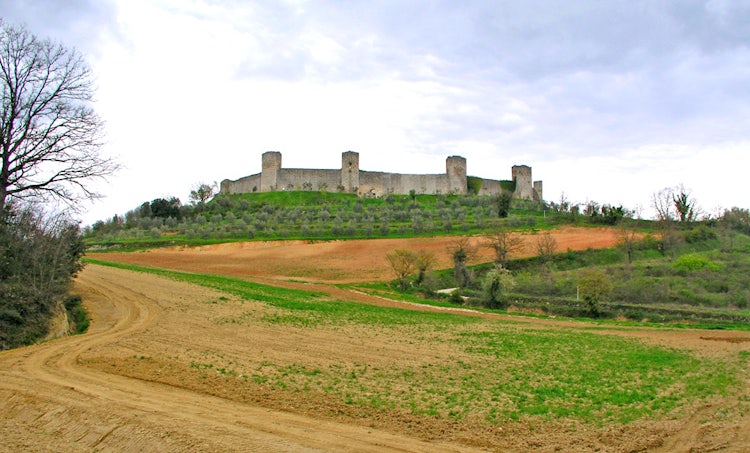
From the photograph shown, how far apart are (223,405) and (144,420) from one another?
1480 mm

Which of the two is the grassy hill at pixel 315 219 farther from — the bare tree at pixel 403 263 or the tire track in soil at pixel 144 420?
the tire track in soil at pixel 144 420

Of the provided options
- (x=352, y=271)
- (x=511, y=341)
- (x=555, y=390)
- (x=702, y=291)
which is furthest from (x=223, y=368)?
(x=702, y=291)

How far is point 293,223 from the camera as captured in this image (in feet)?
226

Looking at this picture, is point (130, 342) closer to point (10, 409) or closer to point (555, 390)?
point (10, 409)

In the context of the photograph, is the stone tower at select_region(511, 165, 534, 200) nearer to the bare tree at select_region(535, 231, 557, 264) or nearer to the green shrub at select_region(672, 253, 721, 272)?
the bare tree at select_region(535, 231, 557, 264)

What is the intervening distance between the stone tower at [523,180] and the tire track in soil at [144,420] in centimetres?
9647

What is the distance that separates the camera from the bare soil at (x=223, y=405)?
8.37 m

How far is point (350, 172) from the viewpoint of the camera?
306ft

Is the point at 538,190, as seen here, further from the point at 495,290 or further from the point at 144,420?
the point at 144,420

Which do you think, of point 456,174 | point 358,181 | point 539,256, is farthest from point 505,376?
point 456,174

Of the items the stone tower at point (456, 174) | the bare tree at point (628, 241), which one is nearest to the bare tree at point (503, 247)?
the bare tree at point (628, 241)

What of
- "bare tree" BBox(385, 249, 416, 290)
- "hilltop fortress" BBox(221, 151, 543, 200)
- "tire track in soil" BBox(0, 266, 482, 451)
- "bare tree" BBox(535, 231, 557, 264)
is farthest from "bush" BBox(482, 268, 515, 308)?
"hilltop fortress" BBox(221, 151, 543, 200)

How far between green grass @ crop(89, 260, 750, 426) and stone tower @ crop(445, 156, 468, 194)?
255 ft

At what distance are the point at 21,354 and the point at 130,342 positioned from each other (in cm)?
238
